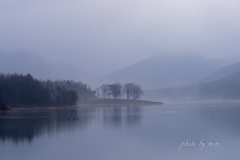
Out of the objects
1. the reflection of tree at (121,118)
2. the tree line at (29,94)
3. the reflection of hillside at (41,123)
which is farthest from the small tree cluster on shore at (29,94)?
the reflection of hillside at (41,123)

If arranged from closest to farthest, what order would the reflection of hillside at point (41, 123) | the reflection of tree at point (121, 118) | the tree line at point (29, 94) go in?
the reflection of hillside at point (41, 123) < the reflection of tree at point (121, 118) < the tree line at point (29, 94)

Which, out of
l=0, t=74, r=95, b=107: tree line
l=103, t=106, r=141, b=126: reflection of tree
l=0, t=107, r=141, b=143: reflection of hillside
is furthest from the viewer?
l=0, t=74, r=95, b=107: tree line

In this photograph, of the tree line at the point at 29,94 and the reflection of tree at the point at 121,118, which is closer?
the reflection of tree at the point at 121,118

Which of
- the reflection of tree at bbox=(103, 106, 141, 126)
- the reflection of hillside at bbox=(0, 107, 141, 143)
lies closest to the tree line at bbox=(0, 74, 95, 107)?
the reflection of tree at bbox=(103, 106, 141, 126)

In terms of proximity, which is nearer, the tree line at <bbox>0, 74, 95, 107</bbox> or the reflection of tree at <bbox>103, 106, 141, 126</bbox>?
the reflection of tree at <bbox>103, 106, 141, 126</bbox>

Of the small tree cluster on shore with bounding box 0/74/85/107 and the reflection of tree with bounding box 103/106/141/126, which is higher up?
the small tree cluster on shore with bounding box 0/74/85/107

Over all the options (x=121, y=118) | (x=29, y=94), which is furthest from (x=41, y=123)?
(x=29, y=94)

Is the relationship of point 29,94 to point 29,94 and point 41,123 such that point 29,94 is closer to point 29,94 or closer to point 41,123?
point 29,94

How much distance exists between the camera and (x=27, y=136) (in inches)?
936

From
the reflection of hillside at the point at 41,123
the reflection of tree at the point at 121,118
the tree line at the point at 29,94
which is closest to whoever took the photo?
the reflection of hillside at the point at 41,123

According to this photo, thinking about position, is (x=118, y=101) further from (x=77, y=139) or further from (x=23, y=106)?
(x=77, y=139)

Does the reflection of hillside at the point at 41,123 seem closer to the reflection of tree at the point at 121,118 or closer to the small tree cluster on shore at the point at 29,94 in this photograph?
the reflection of tree at the point at 121,118

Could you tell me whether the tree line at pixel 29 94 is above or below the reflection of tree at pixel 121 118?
above

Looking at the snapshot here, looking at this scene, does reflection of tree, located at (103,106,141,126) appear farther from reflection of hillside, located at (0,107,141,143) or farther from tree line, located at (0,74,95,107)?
tree line, located at (0,74,95,107)
